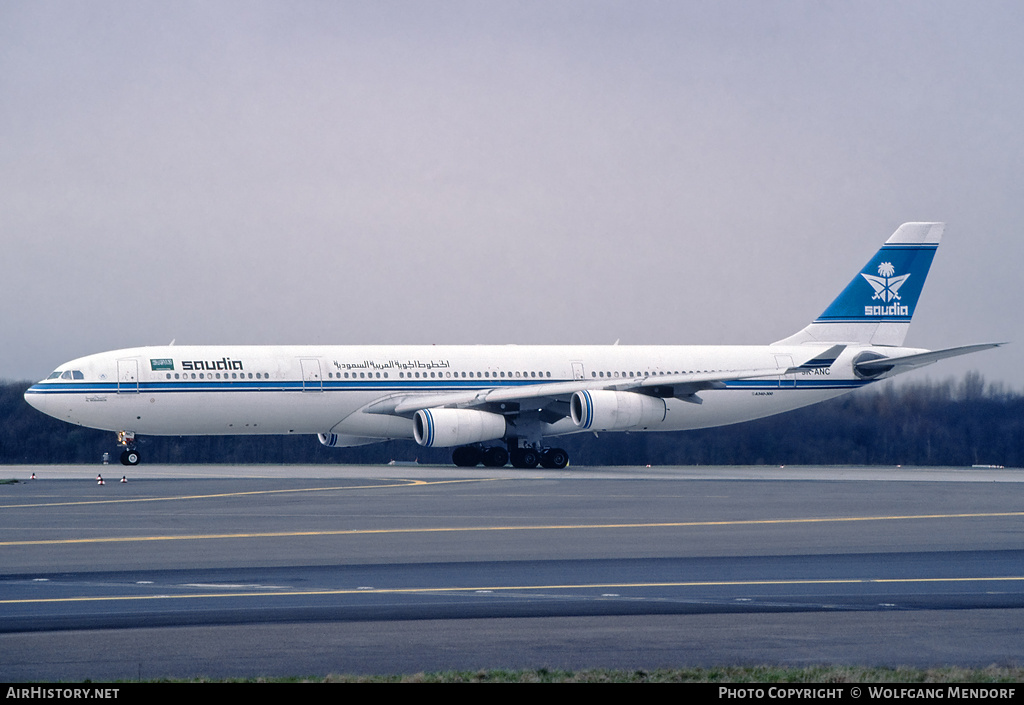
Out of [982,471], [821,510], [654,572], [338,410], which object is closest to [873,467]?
[982,471]

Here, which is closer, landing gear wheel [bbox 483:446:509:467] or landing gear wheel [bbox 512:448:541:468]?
landing gear wheel [bbox 512:448:541:468]

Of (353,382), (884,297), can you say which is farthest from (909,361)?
(353,382)

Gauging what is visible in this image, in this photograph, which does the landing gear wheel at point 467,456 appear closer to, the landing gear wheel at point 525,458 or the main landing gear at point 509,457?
the main landing gear at point 509,457

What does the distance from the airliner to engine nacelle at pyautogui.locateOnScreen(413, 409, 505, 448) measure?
0.05 m

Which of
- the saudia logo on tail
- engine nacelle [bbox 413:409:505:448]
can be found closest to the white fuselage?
the saudia logo on tail

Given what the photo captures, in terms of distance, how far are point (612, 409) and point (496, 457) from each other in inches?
219

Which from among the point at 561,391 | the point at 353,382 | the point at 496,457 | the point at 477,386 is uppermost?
the point at 353,382

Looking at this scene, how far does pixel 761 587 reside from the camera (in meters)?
14.0

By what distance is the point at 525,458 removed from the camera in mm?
45219

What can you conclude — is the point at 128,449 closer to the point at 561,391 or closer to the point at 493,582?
the point at 561,391

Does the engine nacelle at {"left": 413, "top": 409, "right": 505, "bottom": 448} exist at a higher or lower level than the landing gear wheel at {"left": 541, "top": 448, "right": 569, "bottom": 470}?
higher

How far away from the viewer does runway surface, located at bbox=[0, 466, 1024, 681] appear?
33.2 ft

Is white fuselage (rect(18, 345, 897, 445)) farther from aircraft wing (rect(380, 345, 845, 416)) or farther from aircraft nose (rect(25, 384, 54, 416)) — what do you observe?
aircraft wing (rect(380, 345, 845, 416))
